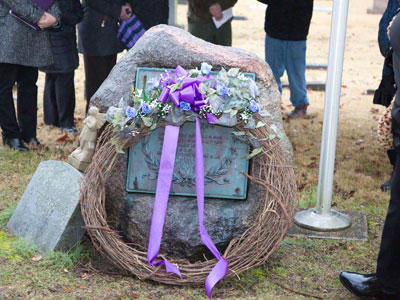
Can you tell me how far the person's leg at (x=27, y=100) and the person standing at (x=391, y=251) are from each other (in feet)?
12.5

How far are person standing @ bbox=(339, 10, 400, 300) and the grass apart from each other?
16cm

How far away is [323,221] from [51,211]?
1.98 m

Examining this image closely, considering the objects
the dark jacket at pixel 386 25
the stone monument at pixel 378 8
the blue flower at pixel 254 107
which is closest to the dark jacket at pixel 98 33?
the dark jacket at pixel 386 25

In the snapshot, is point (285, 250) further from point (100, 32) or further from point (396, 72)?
point (100, 32)

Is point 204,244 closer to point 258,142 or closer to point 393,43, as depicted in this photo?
point 258,142

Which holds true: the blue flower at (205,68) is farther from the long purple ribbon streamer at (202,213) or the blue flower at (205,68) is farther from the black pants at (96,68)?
the black pants at (96,68)

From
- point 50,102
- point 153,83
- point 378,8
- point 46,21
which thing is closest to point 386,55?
point 153,83

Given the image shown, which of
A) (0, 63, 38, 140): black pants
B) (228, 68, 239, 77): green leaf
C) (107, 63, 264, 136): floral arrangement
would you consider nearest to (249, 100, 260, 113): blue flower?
(107, 63, 264, 136): floral arrangement

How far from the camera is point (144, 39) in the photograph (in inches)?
156

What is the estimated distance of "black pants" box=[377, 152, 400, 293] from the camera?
315cm

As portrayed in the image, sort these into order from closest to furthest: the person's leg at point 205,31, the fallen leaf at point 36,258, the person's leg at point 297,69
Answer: the fallen leaf at point 36,258
the person's leg at point 205,31
the person's leg at point 297,69

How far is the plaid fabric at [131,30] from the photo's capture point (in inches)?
245

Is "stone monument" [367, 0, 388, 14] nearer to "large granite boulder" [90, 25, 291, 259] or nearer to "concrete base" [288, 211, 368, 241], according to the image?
"concrete base" [288, 211, 368, 241]

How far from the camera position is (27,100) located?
595cm
